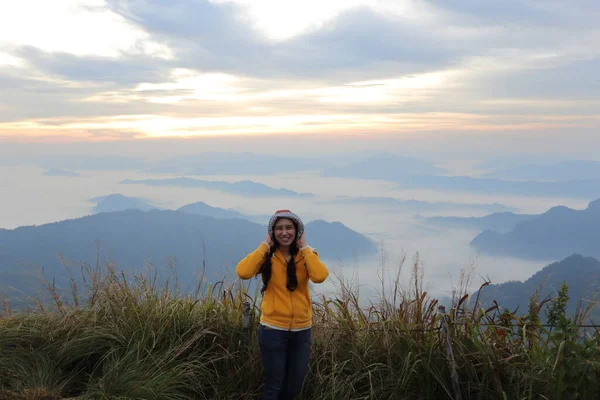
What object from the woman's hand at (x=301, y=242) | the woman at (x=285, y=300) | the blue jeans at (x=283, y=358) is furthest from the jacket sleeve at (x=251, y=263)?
the blue jeans at (x=283, y=358)

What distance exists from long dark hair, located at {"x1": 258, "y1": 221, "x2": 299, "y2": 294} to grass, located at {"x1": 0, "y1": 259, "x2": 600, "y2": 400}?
0.79 meters

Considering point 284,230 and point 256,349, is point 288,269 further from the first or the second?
point 256,349

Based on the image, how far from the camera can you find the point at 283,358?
396cm

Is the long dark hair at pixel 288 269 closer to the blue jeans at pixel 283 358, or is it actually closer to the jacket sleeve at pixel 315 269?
the jacket sleeve at pixel 315 269

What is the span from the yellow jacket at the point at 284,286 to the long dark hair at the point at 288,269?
28 mm

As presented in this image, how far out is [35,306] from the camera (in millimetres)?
5328

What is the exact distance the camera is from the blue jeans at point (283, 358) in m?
3.94

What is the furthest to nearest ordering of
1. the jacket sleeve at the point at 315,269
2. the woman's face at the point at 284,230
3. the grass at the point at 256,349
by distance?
the woman's face at the point at 284,230 < the jacket sleeve at the point at 315,269 < the grass at the point at 256,349

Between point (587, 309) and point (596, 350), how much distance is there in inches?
23.0

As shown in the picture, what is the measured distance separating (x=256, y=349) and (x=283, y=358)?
1.70ft

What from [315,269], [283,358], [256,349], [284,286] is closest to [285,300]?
[284,286]

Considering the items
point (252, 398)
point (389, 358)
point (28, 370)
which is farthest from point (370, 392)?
point (28, 370)

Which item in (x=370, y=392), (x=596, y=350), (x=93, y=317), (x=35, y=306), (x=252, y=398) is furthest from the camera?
(x=35, y=306)

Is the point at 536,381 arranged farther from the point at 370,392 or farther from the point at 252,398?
the point at 252,398
